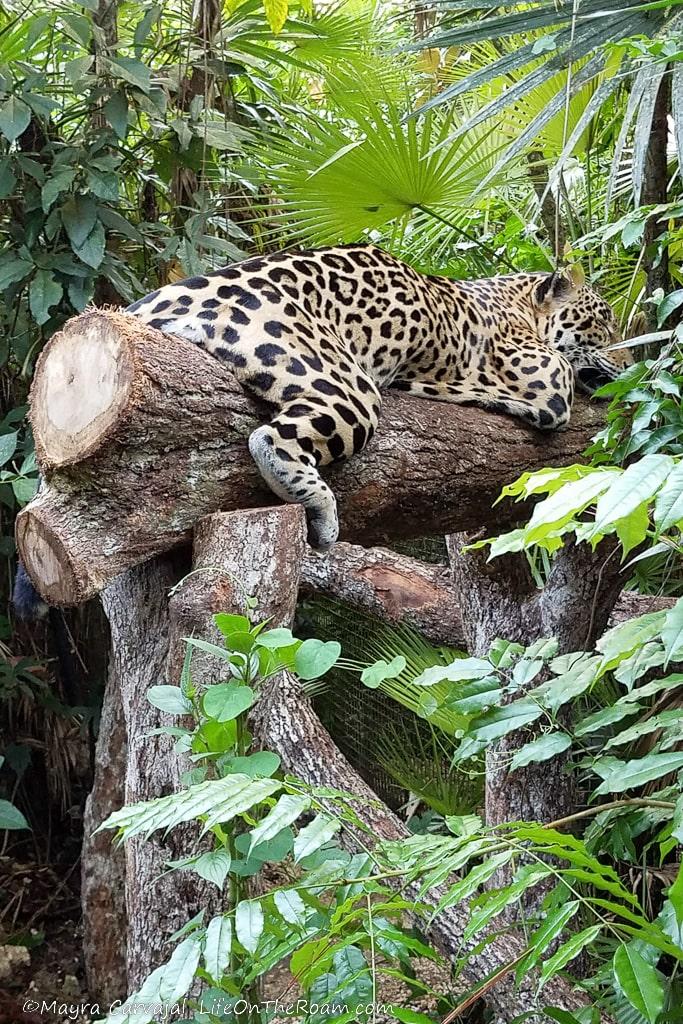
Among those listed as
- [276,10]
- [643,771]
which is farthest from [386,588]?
[643,771]

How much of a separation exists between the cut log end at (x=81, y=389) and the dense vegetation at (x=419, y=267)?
0.39 metres

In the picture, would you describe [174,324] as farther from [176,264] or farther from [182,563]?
[176,264]

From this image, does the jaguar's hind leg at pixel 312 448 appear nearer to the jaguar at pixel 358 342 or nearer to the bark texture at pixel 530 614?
the jaguar at pixel 358 342

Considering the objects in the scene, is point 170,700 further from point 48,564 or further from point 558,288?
point 558,288

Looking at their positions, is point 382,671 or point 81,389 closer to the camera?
point 382,671

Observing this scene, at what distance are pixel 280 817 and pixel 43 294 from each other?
8.64 feet

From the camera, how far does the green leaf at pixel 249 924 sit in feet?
4.57

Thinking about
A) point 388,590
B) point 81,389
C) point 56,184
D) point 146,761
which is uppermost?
point 56,184

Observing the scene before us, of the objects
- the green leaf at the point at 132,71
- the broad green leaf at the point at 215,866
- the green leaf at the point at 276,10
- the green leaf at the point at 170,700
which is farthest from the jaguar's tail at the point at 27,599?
the green leaf at the point at 132,71

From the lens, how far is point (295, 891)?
1.53 meters

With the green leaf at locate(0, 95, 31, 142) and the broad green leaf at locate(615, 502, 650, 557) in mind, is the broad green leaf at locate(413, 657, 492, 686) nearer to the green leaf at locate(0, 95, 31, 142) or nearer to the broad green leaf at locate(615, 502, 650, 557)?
the broad green leaf at locate(615, 502, 650, 557)

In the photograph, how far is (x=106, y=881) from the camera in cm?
395

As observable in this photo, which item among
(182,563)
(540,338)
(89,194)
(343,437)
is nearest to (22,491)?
(182,563)

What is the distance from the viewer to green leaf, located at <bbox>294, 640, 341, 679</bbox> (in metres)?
1.68
